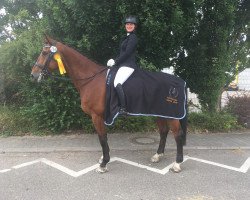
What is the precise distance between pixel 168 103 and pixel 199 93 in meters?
3.48

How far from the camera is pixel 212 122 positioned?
29.0ft

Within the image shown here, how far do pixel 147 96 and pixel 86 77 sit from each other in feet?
4.12

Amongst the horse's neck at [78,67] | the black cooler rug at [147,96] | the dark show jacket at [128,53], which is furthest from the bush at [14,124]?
the dark show jacket at [128,53]

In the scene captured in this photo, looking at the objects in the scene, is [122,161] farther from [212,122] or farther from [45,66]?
[212,122]

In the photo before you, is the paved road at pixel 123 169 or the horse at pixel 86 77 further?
the horse at pixel 86 77

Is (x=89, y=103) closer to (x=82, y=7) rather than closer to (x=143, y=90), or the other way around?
(x=143, y=90)

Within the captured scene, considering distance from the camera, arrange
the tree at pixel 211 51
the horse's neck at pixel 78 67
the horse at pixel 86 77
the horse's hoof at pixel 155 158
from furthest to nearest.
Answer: the tree at pixel 211 51
the horse's hoof at pixel 155 158
the horse's neck at pixel 78 67
the horse at pixel 86 77

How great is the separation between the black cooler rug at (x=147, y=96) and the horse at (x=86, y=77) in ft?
0.60

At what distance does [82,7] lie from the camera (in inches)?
274

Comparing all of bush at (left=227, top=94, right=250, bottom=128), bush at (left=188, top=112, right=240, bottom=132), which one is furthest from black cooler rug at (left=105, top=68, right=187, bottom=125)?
bush at (left=227, top=94, right=250, bottom=128)

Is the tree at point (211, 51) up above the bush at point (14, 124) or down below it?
above

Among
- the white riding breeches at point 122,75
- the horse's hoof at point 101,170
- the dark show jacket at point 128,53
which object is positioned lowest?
the horse's hoof at point 101,170

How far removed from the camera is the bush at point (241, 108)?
9227 millimetres

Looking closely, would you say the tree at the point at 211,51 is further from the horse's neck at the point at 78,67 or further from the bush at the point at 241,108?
the horse's neck at the point at 78,67
